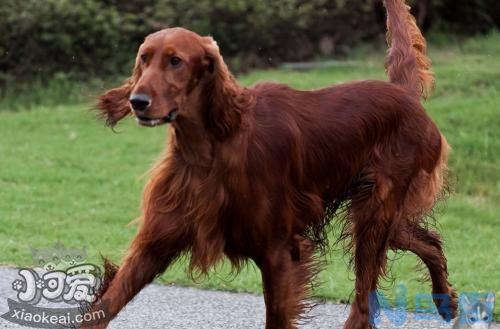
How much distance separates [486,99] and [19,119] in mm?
5190

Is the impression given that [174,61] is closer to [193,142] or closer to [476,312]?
[193,142]

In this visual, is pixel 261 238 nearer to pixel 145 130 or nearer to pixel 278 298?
pixel 278 298

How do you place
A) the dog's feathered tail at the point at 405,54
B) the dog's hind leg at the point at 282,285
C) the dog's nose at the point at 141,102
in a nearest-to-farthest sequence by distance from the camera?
the dog's nose at the point at 141,102 → the dog's hind leg at the point at 282,285 → the dog's feathered tail at the point at 405,54

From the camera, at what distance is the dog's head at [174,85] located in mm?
4039

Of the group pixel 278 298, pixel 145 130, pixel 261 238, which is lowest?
pixel 145 130

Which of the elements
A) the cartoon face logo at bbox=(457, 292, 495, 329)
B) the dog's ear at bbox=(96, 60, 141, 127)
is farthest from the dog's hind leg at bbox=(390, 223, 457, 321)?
the dog's ear at bbox=(96, 60, 141, 127)

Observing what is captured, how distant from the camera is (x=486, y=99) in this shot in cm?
1173

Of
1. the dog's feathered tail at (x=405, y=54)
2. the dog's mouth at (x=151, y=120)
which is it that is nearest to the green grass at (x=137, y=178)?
the dog's feathered tail at (x=405, y=54)

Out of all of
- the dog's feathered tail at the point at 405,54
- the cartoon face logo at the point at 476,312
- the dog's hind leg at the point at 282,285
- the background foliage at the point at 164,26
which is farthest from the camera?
the background foliage at the point at 164,26

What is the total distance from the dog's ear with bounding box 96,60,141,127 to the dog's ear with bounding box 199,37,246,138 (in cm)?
35

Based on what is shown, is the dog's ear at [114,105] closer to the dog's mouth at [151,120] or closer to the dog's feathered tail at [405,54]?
the dog's mouth at [151,120]

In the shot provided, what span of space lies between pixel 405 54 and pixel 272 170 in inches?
56.8

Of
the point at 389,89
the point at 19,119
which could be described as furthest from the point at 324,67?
the point at 389,89

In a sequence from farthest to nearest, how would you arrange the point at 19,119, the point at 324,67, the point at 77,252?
the point at 324,67
the point at 19,119
the point at 77,252
